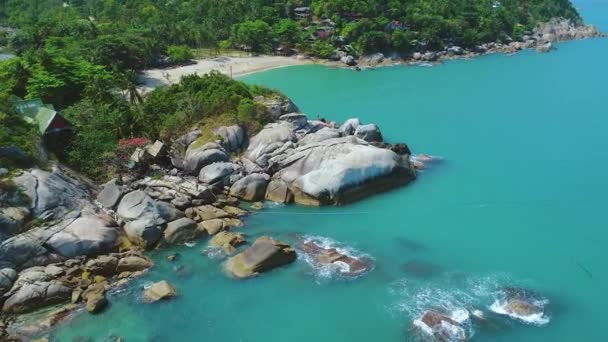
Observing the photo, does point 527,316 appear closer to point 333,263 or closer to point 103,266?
point 333,263

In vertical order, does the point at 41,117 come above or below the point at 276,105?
below

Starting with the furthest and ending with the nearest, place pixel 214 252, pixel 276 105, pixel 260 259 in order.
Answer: pixel 276 105 < pixel 214 252 < pixel 260 259

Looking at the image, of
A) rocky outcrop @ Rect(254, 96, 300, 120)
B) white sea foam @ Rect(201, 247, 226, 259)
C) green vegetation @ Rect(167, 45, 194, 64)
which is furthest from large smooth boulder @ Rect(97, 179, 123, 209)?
green vegetation @ Rect(167, 45, 194, 64)

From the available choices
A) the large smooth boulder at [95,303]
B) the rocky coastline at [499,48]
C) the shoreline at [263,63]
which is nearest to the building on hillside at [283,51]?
the shoreline at [263,63]

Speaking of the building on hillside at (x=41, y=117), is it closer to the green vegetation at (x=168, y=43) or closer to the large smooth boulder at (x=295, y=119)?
the green vegetation at (x=168, y=43)

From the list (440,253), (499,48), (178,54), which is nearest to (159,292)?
(440,253)

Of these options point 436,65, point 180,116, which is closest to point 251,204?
point 180,116
